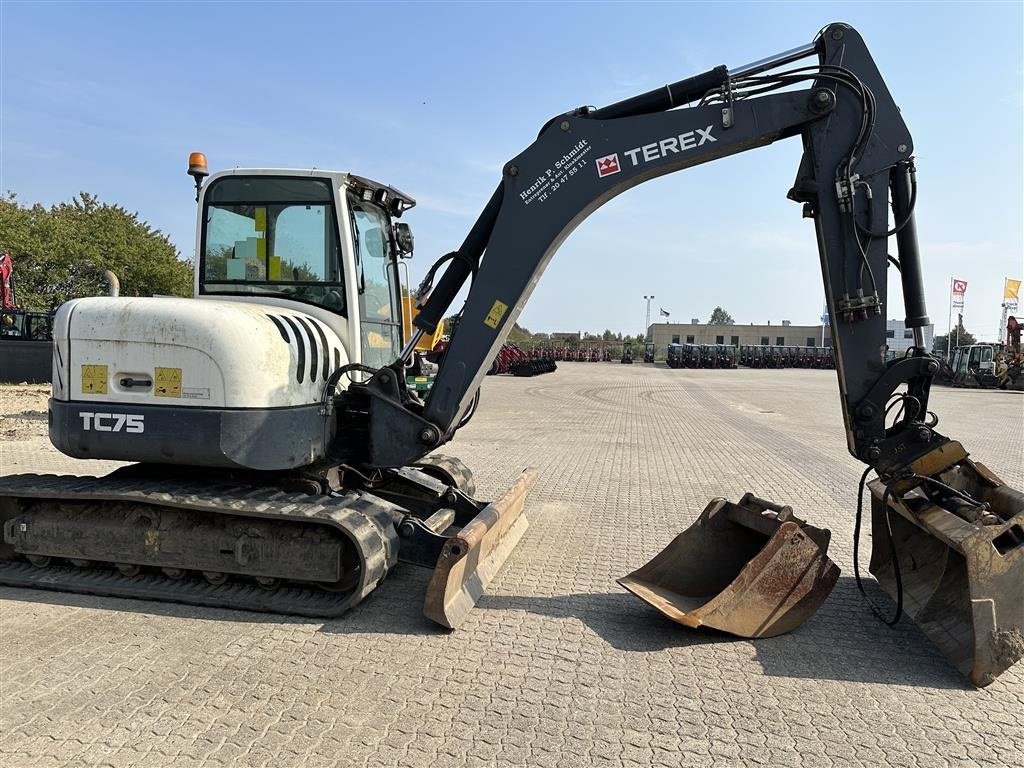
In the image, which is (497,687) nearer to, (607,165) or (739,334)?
(607,165)

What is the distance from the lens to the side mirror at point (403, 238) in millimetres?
5812

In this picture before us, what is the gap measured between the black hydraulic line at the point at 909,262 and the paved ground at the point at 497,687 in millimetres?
1941

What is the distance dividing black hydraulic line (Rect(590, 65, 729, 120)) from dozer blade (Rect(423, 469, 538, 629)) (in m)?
2.77

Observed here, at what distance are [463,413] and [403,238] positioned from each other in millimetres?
1708

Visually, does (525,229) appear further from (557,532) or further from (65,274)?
(65,274)

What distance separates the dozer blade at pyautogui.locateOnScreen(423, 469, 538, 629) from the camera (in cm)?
407

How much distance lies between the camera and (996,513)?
419 cm

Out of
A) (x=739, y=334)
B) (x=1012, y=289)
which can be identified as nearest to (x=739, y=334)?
(x=739, y=334)

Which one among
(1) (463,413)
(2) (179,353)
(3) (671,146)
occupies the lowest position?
(1) (463,413)

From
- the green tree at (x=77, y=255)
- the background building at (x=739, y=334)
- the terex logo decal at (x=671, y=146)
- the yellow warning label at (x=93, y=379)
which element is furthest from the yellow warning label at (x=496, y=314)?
the background building at (x=739, y=334)

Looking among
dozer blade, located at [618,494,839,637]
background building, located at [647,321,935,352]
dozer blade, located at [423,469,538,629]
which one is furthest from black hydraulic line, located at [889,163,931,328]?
background building, located at [647,321,935,352]

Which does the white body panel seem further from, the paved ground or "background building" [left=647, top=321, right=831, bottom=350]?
"background building" [left=647, top=321, right=831, bottom=350]

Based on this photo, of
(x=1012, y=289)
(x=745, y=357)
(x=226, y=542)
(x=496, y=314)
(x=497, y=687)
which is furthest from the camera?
(x=745, y=357)

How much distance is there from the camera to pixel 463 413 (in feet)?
16.4
